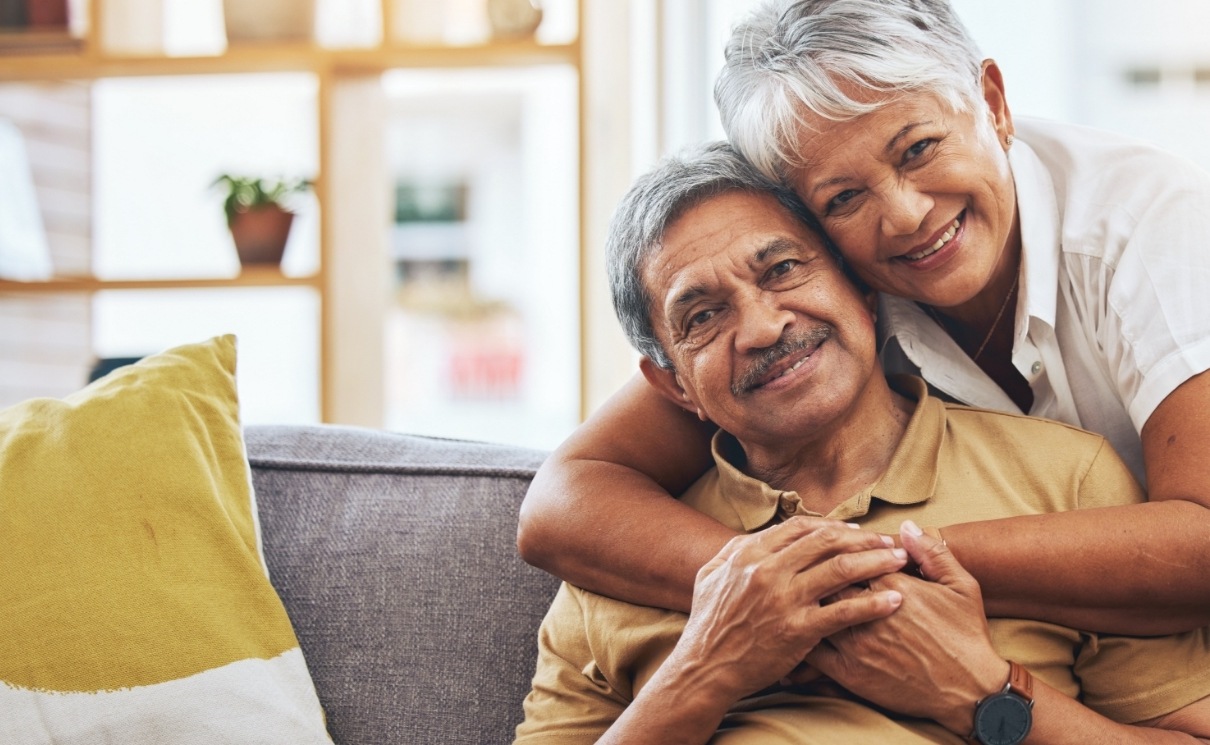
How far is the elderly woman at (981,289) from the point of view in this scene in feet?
3.87

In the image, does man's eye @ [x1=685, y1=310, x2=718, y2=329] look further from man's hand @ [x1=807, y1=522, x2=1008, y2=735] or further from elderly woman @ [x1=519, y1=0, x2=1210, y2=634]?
man's hand @ [x1=807, y1=522, x2=1008, y2=735]

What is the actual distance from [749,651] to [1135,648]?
0.40 m

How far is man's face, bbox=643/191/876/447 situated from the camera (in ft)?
4.39

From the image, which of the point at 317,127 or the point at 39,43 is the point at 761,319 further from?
the point at 39,43

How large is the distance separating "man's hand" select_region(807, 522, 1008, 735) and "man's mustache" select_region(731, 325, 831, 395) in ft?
0.78

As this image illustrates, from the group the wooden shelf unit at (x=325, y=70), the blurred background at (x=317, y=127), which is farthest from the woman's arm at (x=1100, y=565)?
the wooden shelf unit at (x=325, y=70)

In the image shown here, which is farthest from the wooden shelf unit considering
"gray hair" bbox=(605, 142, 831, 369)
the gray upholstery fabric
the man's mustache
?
the man's mustache

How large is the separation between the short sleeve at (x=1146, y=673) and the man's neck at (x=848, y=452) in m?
0.31

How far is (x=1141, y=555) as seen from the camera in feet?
A: 3.76

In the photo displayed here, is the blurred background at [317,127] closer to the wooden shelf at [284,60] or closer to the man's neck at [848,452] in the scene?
the wooden shelf at [284,60]

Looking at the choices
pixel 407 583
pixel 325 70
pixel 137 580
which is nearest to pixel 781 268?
pixel 407 583

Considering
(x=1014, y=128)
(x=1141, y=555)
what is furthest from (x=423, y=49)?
(x=1141, y=555)

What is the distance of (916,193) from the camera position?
1.36 m

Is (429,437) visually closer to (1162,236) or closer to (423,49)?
(1162,236)
